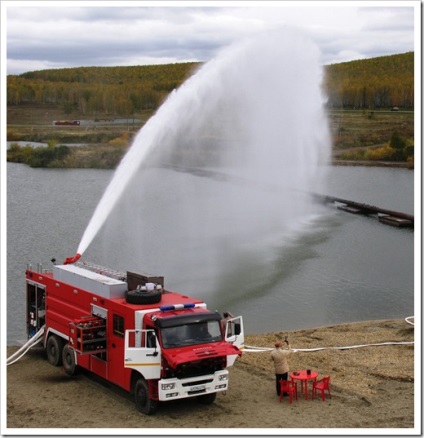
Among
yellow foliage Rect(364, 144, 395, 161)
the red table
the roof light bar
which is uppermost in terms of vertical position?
yellow foliage Rect(364, 144, 395, 161)

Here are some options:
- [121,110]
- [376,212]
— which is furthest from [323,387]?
[121,110]

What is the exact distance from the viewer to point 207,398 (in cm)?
1491

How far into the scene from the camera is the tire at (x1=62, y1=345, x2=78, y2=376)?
1680 centimetres

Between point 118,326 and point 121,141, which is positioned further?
point 121,141

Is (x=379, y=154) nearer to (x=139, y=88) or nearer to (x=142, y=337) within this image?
(x=139, y=88)

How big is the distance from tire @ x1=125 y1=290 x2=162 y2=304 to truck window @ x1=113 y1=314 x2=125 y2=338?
40 centimetres

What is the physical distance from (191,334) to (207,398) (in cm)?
157

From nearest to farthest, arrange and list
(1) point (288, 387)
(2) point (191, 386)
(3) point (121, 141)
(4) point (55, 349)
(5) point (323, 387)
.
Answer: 1. (2) point (191, 386)
2. (1) point (288, 387)
3. (5) point (323, 387)
4. (4) point (55, 349)
5. (3) point (121, 141)

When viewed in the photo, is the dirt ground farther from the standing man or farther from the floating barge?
the floating barge

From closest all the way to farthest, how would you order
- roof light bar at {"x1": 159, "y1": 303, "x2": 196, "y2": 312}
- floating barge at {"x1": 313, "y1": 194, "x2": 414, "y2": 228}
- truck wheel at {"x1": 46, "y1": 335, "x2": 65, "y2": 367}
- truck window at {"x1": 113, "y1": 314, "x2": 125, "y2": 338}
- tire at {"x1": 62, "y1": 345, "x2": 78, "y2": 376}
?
roof light bar at {"x1": 159, "y1": 303, "x2": 196, "y2": 312}
truck window at {"x1": 113, "y1": 314, "x2": 125, "y2": 338}
tire at {"x1": 62, "y1": 345, "x2": 78, "y2": 376}
truck wheel at {"x1": 46, "y1": 335, "x2": 65, "y2": 367}
floating barge at {"x1": 313, "y1": 194, "x2": 414, "y2": 228}

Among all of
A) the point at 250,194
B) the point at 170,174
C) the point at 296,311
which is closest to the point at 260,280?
the point at 296,311

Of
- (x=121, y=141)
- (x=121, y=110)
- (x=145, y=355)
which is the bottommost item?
(x=145, y=355)

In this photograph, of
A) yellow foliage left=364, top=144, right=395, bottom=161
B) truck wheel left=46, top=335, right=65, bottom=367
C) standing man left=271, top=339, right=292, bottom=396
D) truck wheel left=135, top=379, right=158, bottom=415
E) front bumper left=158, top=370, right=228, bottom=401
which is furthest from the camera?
yellow foliage left=364, top=144, right=395, bottom=161

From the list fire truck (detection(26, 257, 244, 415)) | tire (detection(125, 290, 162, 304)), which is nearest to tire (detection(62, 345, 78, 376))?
fire truck (detection(26, 257, 244, 415))
